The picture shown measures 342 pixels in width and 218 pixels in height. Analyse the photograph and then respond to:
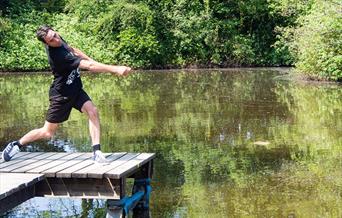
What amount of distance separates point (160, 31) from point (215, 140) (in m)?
19.1

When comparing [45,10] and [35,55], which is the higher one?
[45,10]

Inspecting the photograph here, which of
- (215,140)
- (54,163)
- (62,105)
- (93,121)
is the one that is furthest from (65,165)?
(215,140)

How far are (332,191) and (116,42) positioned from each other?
72.4 feet

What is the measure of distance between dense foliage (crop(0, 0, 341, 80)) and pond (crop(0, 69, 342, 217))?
7.29m

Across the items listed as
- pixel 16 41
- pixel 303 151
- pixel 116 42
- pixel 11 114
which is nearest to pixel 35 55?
pixel 16 41

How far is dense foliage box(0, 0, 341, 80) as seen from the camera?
28016mm

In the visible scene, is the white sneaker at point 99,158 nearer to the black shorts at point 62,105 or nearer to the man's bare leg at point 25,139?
the black shorts at point 62,105

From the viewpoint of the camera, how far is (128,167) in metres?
5.78

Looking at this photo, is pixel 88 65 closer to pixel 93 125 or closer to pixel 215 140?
pixel 93 125

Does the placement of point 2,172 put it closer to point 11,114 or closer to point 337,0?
point 11,114

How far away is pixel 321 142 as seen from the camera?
33.7 ft

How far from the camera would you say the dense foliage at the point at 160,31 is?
2802cm

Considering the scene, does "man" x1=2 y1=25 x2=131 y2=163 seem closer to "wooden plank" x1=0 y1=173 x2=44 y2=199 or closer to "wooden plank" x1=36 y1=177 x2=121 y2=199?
"wooden plank" x1=36 y1=177 x2=121 y2=199

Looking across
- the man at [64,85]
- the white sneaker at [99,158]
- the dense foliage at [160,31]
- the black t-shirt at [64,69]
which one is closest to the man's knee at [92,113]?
the man at [64,85]
